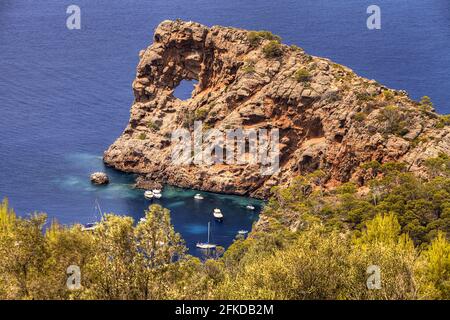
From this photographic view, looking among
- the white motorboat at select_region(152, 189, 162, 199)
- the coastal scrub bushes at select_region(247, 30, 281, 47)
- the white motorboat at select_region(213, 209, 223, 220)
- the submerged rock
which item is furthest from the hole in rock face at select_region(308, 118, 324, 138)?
the submerged rock

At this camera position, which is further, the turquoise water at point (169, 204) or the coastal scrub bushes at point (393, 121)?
the turquoise water at point (169, 204)

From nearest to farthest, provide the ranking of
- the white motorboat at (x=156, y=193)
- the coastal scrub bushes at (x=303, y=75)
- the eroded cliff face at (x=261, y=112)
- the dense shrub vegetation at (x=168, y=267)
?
the dense shrub vegetation at (x=168, y=267) → the eroded cliff face at (x=261, y=112) → the white motorboat at (x=156, y=193) → the coastal scrub bushes at (x=303, y=75)

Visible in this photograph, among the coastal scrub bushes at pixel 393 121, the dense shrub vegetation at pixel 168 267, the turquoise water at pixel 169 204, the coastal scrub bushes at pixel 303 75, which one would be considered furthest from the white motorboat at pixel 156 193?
the dense shrub vegetation at pixel 168 267

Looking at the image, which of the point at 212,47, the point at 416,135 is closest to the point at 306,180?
the point at 416,135

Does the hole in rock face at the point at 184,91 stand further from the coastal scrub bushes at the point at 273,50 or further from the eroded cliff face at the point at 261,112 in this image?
the coastal scrub bushes at the point at 273,50

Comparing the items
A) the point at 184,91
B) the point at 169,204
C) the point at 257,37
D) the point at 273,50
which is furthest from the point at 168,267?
the point at 184,91
